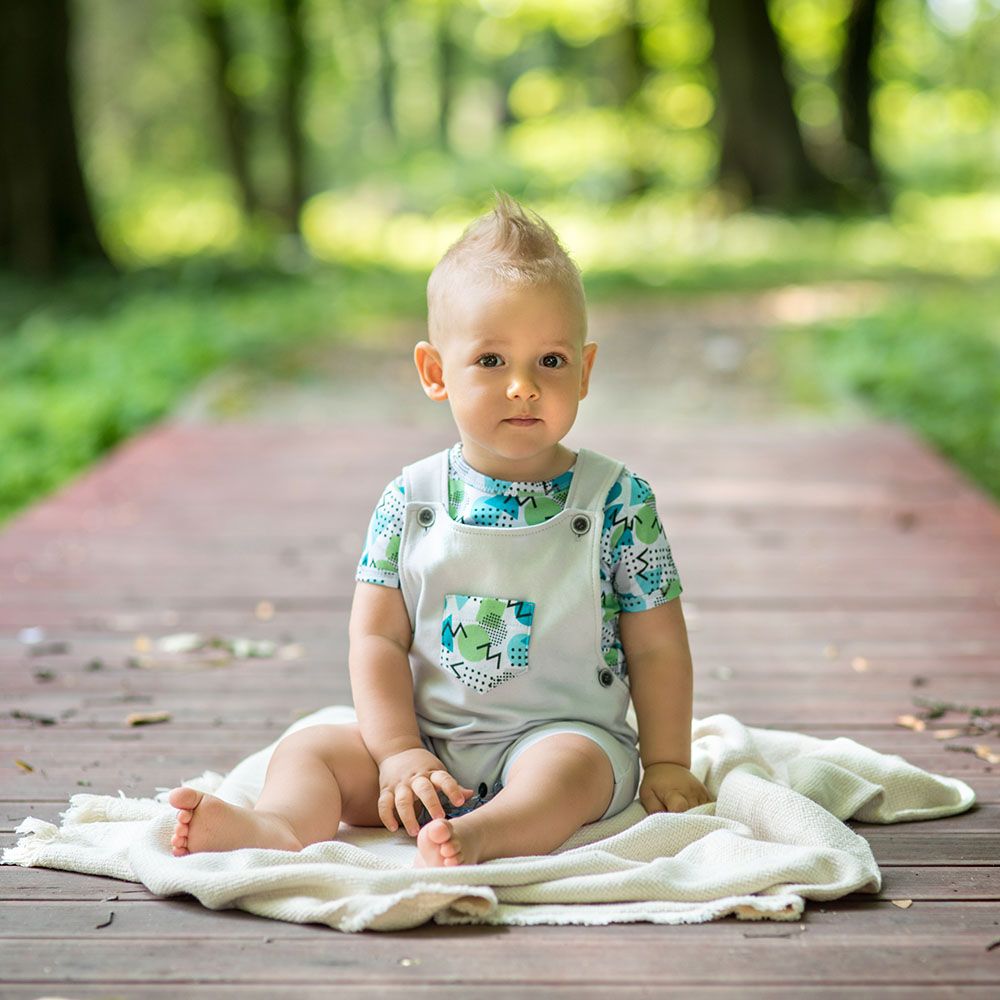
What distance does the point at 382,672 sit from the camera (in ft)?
8.29

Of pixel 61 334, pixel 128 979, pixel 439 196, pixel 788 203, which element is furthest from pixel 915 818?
pixel 439 196

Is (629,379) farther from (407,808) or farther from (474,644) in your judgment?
(407,808)

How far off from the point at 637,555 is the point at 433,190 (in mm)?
21941

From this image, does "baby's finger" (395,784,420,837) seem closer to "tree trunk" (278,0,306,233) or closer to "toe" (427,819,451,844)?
"toe" (427,819,451,844)

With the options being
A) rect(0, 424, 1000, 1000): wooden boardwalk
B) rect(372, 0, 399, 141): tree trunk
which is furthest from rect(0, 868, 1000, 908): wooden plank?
rect(372, 0, 399, 141): tree trunk

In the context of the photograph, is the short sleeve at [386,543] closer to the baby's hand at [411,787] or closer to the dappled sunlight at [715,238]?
the baby's hand at [411,787]

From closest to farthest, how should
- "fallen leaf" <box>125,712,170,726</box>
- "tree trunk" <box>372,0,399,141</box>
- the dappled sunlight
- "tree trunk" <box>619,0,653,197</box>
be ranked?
1. "fallen leaf" <box>125,712,170,726</box>
2. the dappled sunlight
3. "tree trunk" <box>619,0,653,197</box>
4. "tree trunk" <box>372,0,399,141</box>

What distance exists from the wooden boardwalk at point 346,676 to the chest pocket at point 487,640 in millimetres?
497

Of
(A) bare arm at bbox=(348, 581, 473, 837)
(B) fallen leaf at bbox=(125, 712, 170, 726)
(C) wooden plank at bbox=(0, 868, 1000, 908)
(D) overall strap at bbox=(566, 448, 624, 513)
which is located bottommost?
(C) wooden plank at bbox=(0, 868, 1000, 908)

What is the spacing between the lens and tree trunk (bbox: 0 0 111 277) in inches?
469

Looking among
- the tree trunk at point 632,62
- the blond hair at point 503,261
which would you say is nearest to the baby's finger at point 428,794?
the blond hair at point 503,261

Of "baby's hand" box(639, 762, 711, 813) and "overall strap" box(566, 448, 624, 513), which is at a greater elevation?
"overall strap" box(566, 448, 624, 513)

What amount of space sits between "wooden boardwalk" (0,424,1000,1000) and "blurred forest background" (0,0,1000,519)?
4.42 feet

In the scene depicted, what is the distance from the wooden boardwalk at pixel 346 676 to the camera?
2012 millimetres
